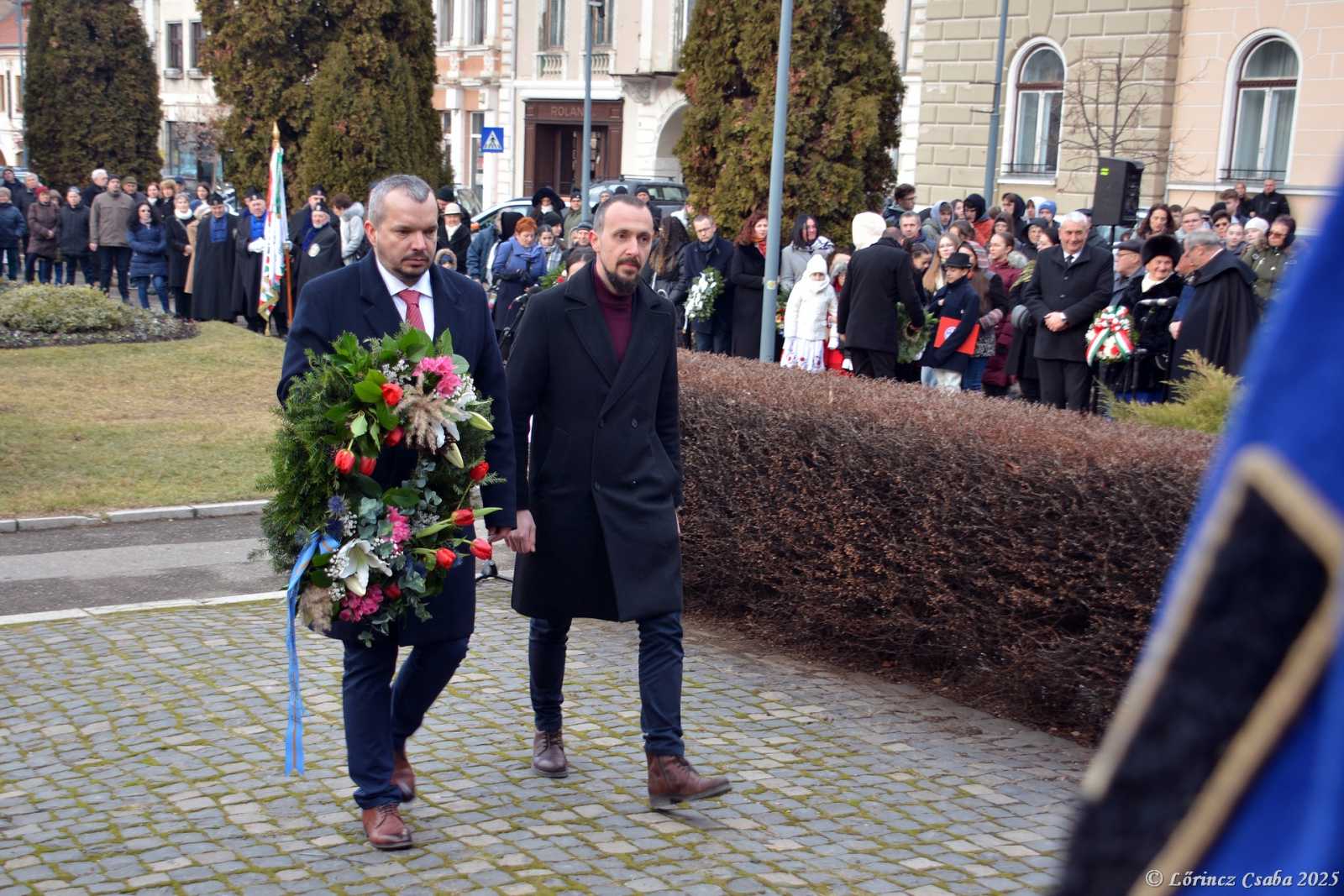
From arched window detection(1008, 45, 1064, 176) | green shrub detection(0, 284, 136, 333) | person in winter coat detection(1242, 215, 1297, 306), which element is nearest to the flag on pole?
green shrub detection(0, 284, 136, 333)

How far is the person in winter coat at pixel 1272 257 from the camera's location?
1252 centimetres

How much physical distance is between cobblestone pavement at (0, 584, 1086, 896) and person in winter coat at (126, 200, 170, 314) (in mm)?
16787

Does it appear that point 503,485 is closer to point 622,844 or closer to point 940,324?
point 622,844

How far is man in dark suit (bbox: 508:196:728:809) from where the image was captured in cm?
507

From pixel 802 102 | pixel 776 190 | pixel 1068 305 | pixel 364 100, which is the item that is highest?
pixel 364 100

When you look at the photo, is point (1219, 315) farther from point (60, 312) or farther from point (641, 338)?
point (60, 312)

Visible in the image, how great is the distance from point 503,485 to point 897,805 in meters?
1.76

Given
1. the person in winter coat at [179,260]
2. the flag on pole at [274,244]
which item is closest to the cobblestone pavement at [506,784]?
the flag on pole at [274,244]

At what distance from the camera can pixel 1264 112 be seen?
2636 centimetres

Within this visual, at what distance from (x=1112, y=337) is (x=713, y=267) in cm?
481

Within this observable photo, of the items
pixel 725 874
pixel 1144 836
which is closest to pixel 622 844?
pixel 725 874

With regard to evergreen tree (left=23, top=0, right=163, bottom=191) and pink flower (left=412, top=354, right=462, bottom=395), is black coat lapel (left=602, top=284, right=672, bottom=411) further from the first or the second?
evergreen tree (left=23, top=0, right=163, bottom=191)

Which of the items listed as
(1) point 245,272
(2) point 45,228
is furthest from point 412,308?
(2) point 45,228

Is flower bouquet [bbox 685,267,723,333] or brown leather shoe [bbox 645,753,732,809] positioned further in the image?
flower bouquet [bbox 685,267,723,333]
